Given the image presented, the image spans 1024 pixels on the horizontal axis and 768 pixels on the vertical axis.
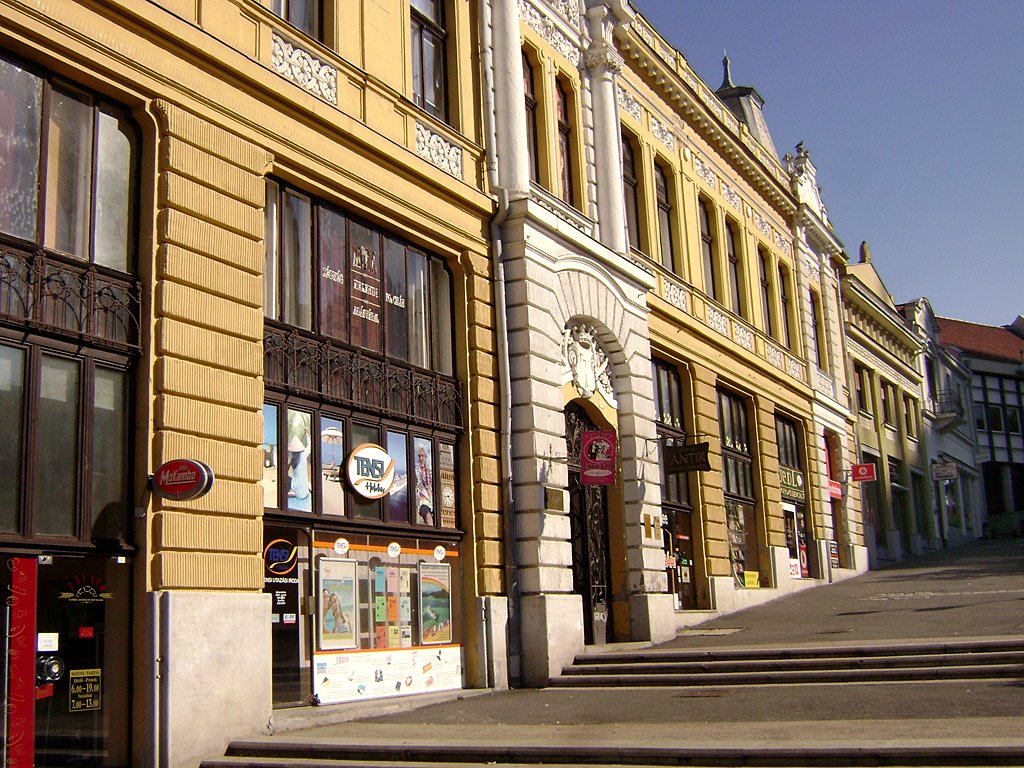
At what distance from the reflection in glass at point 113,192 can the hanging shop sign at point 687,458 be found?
14.1 metres

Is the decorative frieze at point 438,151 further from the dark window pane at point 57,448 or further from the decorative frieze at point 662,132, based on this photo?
the decorative frieze at point 662,132

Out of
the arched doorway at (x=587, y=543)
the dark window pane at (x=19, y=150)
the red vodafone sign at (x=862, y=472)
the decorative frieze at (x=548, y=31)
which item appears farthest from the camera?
the red vodafone sign at (x=862, y=472)

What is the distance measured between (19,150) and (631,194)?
623 inches

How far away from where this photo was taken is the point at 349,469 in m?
15.1

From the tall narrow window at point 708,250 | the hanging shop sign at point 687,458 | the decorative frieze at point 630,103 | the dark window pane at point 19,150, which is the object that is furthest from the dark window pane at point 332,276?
the tall narrow window at point 708,250

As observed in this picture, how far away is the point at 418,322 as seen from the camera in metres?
17.4

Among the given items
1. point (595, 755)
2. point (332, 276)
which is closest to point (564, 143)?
point (332, 276)

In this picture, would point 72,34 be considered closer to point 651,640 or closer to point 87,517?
point 87,517

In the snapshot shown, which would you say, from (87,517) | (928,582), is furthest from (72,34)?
(928,582)

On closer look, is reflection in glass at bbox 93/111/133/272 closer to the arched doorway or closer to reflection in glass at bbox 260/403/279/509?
reflection in glass at bbox 260/403/279/509

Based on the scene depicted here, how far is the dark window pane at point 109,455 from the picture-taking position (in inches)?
459

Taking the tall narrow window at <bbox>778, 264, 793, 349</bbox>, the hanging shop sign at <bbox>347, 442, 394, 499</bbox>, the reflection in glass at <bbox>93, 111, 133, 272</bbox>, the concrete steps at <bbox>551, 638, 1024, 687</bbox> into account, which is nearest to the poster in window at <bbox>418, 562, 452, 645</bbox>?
the hanging shop sign at <bbox>347, 442, 394, 499</bbox>

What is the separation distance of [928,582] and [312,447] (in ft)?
68.2

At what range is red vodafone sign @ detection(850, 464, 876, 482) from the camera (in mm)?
37500
